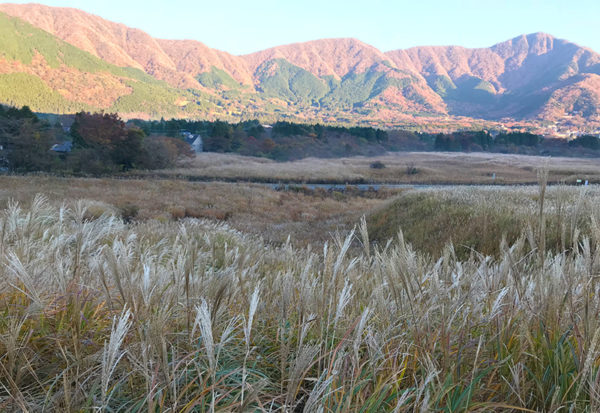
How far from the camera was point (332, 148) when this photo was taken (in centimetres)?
9362

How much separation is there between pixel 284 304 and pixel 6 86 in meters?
238

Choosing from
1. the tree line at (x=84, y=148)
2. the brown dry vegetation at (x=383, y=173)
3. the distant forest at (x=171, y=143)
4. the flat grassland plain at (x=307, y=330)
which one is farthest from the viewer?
the brown dry vegetation at (x=383, y=173)

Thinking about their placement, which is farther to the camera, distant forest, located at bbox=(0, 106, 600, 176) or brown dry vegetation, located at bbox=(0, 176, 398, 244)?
distant forest, located at bbox=(0, 106, 600, 176)

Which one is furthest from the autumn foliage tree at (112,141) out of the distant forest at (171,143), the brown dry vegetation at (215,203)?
the brown dry vegetation at (215,203)

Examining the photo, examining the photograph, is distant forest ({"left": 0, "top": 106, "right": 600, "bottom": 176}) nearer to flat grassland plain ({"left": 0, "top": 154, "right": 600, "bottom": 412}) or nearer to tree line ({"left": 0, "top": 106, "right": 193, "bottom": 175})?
tree line ({"left": 0, "top": 106, "right": 193, "bottom": 175})

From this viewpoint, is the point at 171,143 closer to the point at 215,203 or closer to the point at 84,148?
the point at 84,148

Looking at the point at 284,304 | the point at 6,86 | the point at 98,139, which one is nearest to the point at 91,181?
the point at 98,139

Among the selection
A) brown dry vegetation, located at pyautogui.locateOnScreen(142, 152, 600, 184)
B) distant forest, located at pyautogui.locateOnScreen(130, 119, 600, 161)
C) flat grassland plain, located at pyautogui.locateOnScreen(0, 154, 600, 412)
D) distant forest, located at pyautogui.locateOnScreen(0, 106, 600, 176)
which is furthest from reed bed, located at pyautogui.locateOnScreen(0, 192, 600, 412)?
distant forest, located at pyautogui.locateOnScreen(130, 119, 600, 161)

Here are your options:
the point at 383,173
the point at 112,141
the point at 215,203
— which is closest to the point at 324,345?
the point at 215,203

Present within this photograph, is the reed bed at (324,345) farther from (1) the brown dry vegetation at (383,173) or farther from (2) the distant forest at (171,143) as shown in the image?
(1) the brown dry vegetation at (383,173)

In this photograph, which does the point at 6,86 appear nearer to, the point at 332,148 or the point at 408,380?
the point at 332,148

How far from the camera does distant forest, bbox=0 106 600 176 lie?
4116cm

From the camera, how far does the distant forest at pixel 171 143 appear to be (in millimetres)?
41156

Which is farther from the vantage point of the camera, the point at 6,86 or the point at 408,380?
the point at 6,86
